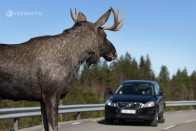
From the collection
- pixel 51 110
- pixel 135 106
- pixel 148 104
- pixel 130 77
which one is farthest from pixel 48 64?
pixel 130 77

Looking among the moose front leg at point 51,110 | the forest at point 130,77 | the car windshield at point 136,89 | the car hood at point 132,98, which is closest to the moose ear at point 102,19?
the moose front leg at point 51,110

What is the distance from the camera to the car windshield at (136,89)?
16.1 meters

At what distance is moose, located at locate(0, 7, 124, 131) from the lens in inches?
213

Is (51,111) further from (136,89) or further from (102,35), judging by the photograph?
(136,89)

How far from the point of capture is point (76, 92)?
7675 cm

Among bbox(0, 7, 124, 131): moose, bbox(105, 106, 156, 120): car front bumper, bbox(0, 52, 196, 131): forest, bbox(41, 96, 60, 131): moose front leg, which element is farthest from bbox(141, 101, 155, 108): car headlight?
bbox(0, 52, 196, 131): forest

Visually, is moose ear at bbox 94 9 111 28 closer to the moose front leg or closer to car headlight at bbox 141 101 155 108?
the moose front leg

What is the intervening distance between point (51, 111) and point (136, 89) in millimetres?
10779

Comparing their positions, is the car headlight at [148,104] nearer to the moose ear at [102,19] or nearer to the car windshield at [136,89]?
the car windshield at [136,89]

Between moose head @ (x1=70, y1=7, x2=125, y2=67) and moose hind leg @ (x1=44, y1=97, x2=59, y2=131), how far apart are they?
0.92 meters

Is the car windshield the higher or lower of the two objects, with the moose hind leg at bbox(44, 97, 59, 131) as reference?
higher

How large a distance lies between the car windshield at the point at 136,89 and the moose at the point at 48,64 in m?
9.89

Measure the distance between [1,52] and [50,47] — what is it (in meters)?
0.66

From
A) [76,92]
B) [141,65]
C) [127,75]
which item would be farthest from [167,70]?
[76,92]
